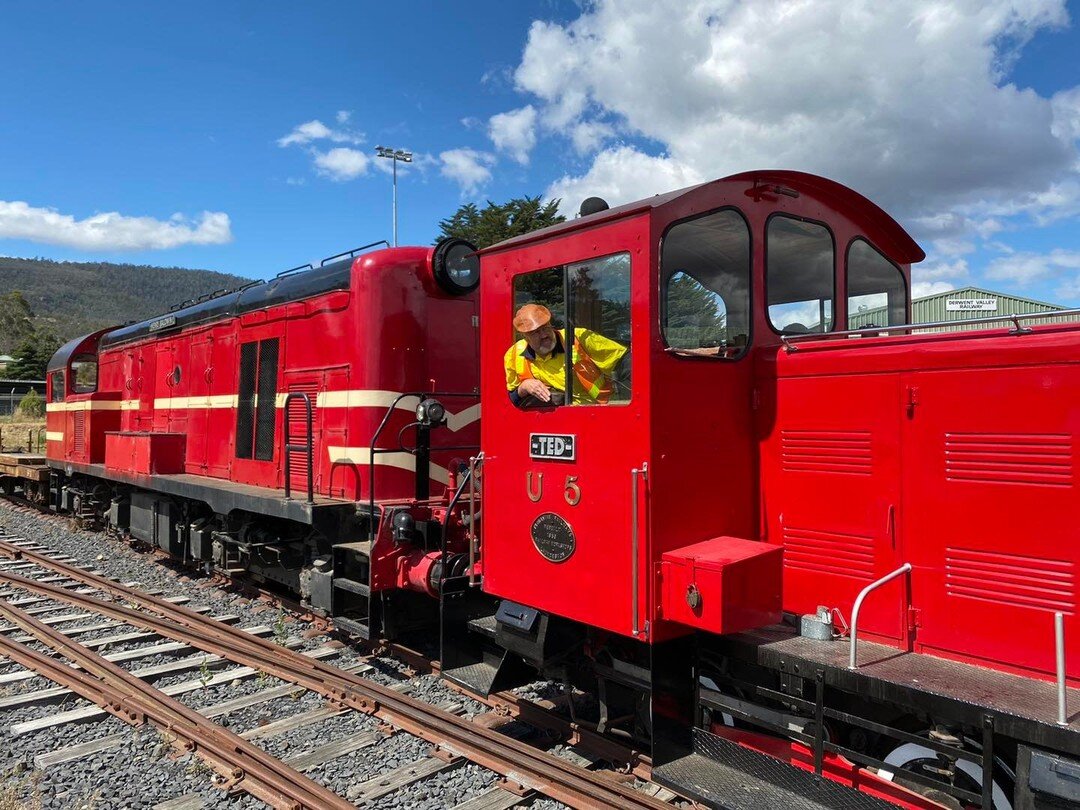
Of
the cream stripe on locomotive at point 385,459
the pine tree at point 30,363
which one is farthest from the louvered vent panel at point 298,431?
the pine tree at point 30,363

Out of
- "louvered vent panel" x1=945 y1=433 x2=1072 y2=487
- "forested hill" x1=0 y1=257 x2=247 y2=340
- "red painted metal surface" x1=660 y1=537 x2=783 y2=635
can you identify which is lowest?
"red painted metal surface" x1=660 y1=537 x2=783 y2=635

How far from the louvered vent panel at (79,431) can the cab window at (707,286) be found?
12.1 metres

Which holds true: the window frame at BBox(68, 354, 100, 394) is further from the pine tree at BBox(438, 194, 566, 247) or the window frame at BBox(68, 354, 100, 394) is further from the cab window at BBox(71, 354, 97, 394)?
the pine tree at BBox(438, 194, 566, 247)

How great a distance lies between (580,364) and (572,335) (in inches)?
6.7

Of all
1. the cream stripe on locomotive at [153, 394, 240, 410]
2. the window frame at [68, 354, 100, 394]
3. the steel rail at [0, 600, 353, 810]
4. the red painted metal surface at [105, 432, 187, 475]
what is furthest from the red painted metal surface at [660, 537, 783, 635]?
the window frame at [68, 354, 100, 394]

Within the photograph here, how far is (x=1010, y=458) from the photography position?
3453mm

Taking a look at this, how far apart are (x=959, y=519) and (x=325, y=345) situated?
595cm

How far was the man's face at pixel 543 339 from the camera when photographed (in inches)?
175

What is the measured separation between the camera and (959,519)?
11.9 ft

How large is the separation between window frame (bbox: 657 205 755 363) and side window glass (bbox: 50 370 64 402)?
14071 mm

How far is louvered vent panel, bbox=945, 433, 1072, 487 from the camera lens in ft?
10.8

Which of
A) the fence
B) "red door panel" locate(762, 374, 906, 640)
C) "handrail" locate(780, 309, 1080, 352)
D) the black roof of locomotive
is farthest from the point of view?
the fence

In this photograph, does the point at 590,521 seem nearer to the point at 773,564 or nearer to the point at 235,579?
the point at 773,564

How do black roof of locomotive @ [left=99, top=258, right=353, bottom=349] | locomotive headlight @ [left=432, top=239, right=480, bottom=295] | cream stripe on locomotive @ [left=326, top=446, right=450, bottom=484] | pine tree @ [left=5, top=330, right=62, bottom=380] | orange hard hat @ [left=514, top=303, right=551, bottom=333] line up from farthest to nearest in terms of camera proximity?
pine tree @ [left=5, top=330, right=62, bottom=380], black roof of locomotive @ [left=99, top=258, right=353, bottom=349], locomotive headlight @ [left=432, top=239, right=480, bottom=295], cream stripe on locomotive @ [left=326, top=446, right=450, bottom=484], orange hard hat @ [left=514, top=303, right=551, bottom=333]
